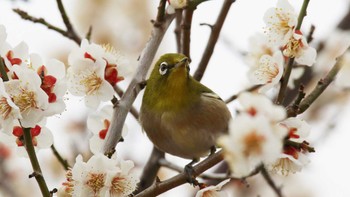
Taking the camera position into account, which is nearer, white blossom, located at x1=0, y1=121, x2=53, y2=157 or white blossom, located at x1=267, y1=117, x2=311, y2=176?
white blossom, located at x1=267, y1=117, x2=311, y2=176

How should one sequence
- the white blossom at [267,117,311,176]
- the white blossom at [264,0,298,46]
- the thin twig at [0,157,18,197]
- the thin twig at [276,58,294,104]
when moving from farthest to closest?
the thin twig at [0,157,18,197], the white blossom at [264,0,298,46], the thin twig at [276,58,294,104], the white blossom at [267,117,311,176]

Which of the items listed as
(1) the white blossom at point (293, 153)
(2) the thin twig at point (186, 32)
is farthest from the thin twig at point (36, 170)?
(2) the thin twig at point (186, 32)

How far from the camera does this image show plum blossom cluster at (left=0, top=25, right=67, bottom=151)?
5.73 ft

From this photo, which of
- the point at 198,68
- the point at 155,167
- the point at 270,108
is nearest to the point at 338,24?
the point at 198,68

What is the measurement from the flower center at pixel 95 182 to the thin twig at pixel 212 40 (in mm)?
1221

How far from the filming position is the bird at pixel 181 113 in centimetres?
245

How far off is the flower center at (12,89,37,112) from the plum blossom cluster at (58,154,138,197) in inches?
8.8

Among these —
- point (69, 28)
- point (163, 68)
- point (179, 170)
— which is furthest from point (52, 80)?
point (179, 170)

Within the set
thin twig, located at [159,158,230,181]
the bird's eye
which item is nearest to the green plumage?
the bird's eye

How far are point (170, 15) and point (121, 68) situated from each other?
1.06 ft

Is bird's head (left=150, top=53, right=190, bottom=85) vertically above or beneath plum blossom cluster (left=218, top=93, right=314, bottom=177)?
beneath

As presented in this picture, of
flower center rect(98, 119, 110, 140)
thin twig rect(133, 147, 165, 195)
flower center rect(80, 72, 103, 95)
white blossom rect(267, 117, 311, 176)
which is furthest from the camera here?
thin twig rect(133, 147, 165, 195)

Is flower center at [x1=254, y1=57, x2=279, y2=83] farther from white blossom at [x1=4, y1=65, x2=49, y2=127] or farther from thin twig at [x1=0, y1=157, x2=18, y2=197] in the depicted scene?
thin twig at [x1=0, y1=157, x2=18, y2=197]

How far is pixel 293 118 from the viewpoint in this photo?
1.59m
